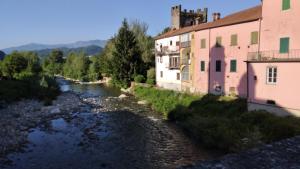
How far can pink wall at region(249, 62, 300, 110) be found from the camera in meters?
20.2

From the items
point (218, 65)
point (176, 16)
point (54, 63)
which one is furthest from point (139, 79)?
point (54, 63)

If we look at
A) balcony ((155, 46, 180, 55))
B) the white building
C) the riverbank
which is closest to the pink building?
balcony ((155, 46, 180, 55))

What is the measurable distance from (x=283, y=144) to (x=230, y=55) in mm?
25190

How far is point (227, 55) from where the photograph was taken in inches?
1229

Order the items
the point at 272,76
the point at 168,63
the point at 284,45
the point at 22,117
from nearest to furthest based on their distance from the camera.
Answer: the point at 272,76 → the point at 284,45 → the point at 22,117 → the point at 168,63

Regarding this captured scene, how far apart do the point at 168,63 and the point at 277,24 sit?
916 inches

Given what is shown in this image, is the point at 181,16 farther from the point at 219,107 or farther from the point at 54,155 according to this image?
the point at 54,155

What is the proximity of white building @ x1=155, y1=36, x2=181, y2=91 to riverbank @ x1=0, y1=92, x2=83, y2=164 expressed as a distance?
50.6 ft

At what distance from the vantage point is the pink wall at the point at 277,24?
881 inches

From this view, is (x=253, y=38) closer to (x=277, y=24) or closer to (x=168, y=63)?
(x=277, y=24)

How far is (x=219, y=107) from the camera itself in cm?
2686

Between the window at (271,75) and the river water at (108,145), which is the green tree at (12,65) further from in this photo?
the window at (271,75)

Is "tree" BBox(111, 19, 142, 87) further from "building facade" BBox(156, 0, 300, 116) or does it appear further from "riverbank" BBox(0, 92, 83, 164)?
"riverbank" BBox(0, 92, 83, 164)

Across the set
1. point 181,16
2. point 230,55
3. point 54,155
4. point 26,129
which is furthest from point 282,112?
point 181,16
